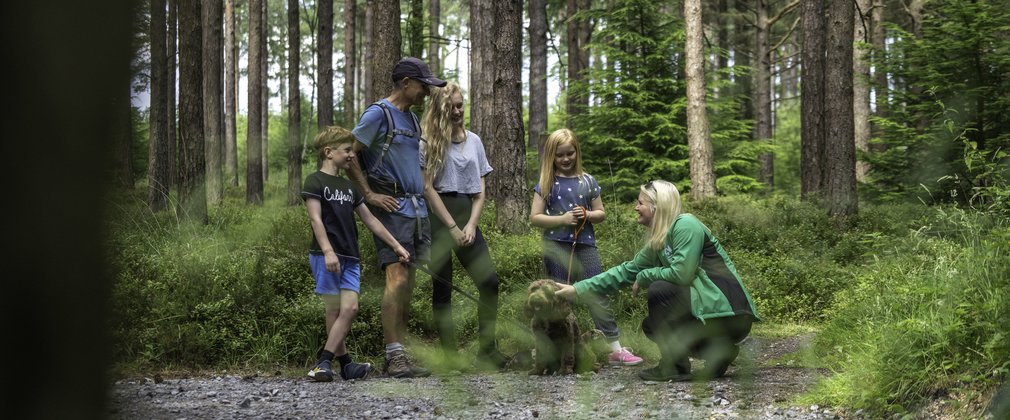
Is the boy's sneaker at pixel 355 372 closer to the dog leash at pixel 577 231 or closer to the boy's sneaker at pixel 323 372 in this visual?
the boy's sneaker at pixel 323 372

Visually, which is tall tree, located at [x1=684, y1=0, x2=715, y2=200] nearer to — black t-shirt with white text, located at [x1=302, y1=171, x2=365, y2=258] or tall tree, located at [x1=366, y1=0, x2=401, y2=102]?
tall tree, located at [x1=366, y1=0, x2=401, y2=102]

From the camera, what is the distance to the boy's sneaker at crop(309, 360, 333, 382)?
5379 mm

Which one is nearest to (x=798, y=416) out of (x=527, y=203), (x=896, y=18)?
(x=527, y=203)

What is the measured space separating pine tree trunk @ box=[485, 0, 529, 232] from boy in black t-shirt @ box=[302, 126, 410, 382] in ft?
15.2

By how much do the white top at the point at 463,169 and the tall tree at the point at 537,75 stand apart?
43.8 ft

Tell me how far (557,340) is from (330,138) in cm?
188

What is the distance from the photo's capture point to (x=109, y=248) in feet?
2.07

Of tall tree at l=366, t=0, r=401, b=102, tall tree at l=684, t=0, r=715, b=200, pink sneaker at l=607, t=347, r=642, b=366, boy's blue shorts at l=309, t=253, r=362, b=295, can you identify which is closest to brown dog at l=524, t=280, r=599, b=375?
pink sneaker at l=607, t=347, r=642, b=366

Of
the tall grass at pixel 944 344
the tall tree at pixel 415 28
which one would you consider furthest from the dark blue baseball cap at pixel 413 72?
the tall tree at pixel 415 28

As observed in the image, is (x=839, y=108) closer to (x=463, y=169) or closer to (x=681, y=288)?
(x=463, y=169)

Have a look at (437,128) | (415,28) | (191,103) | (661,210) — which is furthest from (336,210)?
(415,28)

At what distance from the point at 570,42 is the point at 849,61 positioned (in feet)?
36.4

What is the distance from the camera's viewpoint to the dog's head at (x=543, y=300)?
4695mm

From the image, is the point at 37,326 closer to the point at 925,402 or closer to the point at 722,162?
the point at 925,402
